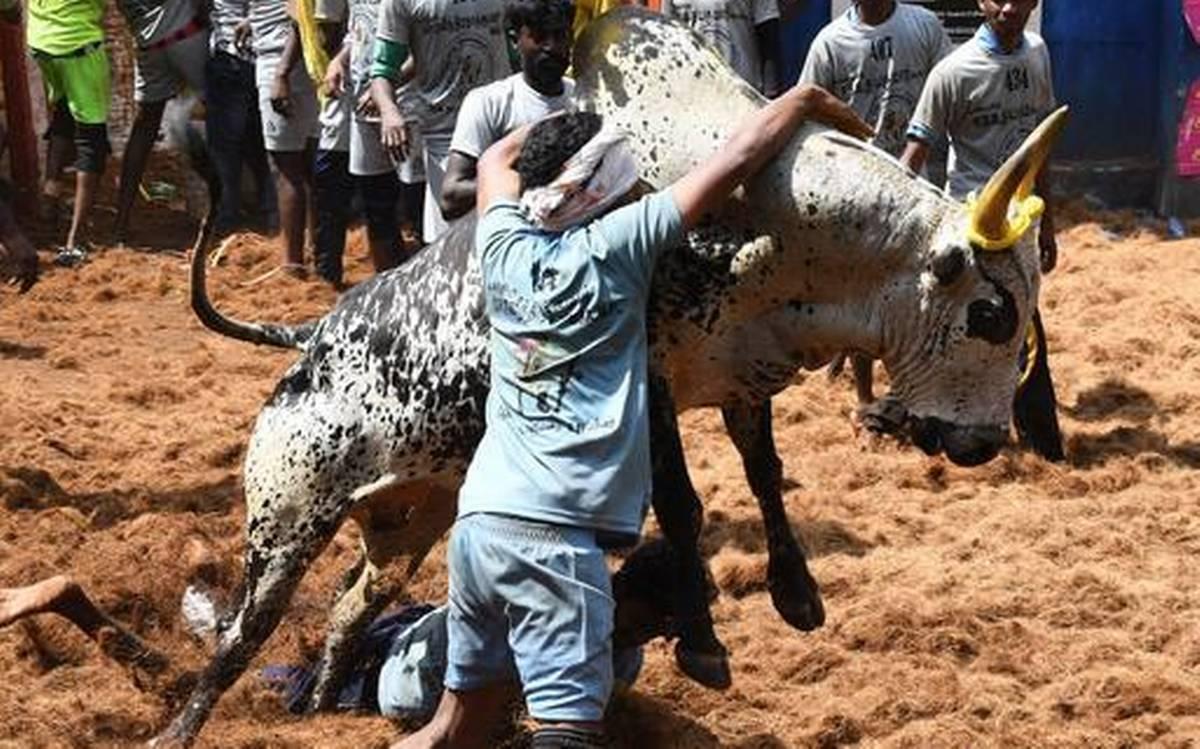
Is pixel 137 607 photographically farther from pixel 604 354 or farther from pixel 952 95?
pixel 952 95

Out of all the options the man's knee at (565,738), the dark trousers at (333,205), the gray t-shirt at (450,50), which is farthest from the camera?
the dark trousers at (333,205)

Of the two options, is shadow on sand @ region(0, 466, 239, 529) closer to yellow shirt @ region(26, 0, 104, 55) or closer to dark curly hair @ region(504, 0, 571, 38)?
dark curly hair @ region(504, 0, 571, 38)

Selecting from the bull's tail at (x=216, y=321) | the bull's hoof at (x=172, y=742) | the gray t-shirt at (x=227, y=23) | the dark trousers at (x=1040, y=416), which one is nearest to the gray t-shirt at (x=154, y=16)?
the gray t-shirt at (x=227, y=23)

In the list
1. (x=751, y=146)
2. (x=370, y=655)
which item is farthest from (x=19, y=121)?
(x=751, y=146)

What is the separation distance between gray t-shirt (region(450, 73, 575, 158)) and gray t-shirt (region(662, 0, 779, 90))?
2516 millimetres

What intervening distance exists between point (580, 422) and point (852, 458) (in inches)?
151

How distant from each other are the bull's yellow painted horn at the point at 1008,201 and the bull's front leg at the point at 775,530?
34.2 inches

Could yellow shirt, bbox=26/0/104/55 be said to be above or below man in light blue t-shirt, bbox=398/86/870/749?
below

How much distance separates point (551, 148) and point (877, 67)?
427cm

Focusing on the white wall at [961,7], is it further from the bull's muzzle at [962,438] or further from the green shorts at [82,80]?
the bull's muzzle at [962,438]

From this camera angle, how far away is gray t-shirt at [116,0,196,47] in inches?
448

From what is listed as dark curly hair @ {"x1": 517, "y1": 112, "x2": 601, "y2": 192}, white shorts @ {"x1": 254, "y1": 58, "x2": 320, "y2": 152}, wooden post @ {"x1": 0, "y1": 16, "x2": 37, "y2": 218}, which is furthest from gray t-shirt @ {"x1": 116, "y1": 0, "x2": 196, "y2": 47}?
dark curly hair @ {"x1": 517, "y1": 112, "x2": 601, "y2": 192}

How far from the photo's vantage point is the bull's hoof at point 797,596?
17.8ft

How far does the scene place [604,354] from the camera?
4301 mm
